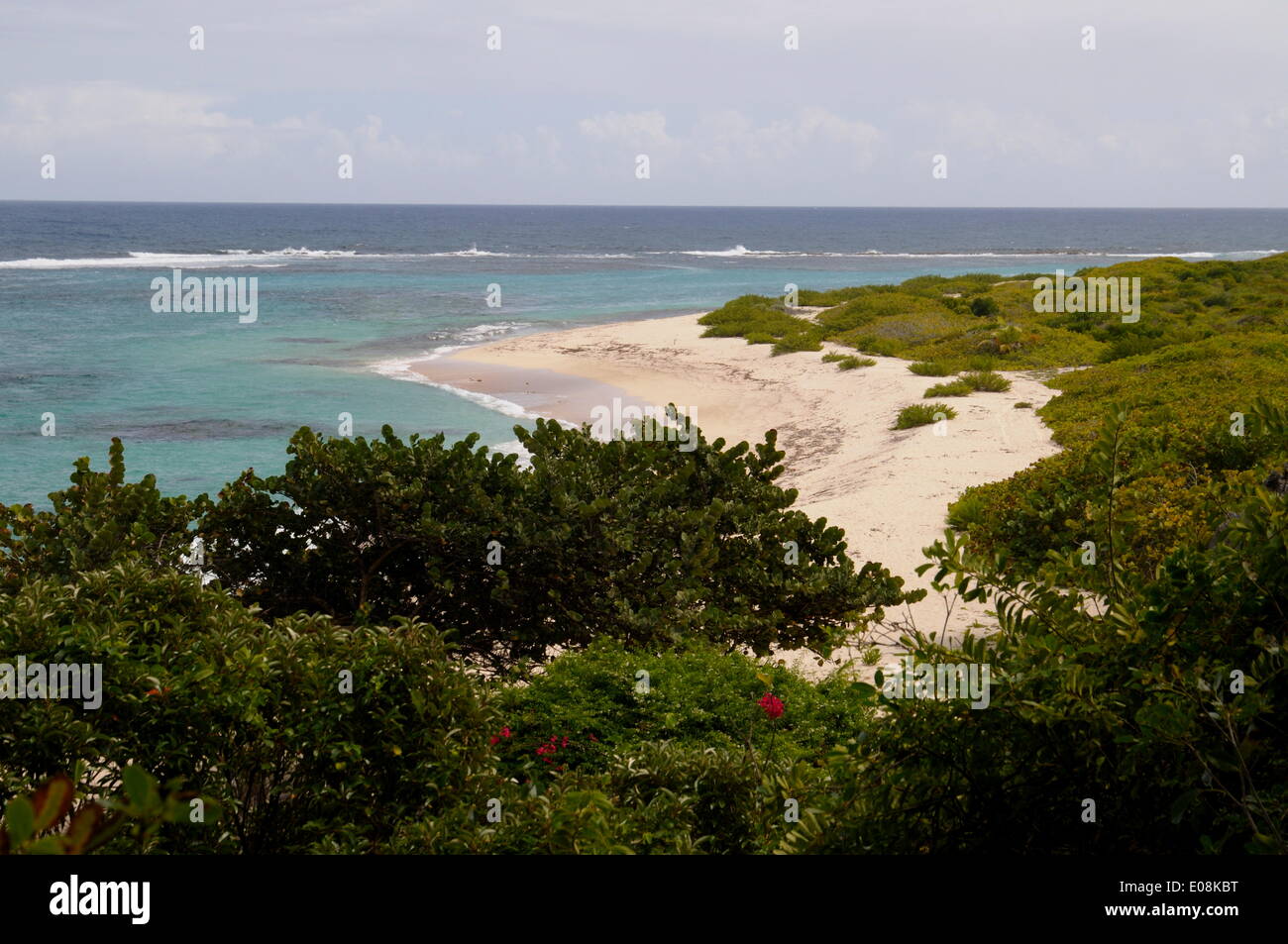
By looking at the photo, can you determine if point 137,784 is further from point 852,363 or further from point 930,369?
point 852,363

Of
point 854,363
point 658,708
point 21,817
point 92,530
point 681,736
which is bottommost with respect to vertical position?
point 681,736

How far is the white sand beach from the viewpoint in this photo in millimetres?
15352

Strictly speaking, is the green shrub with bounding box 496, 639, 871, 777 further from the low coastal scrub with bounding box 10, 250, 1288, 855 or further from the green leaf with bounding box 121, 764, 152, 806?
the green leaf with bounding box 121, 764, 152, 806

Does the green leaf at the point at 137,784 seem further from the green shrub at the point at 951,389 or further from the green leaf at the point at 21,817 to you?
the green shrub at the point at 951,389

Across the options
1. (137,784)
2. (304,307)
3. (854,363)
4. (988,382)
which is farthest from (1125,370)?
(304,307)

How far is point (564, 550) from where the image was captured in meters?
8.44

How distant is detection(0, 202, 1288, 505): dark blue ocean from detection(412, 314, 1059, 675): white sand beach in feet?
10.3

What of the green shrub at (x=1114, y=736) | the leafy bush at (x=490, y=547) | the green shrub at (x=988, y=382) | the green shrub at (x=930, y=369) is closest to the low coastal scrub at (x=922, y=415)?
the green shrub at (x=988, y=382)

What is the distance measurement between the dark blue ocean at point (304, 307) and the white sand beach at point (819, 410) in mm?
3136

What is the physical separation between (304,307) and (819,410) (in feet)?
108

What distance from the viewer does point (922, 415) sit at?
21.8 meters

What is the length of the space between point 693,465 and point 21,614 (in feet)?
19.8
